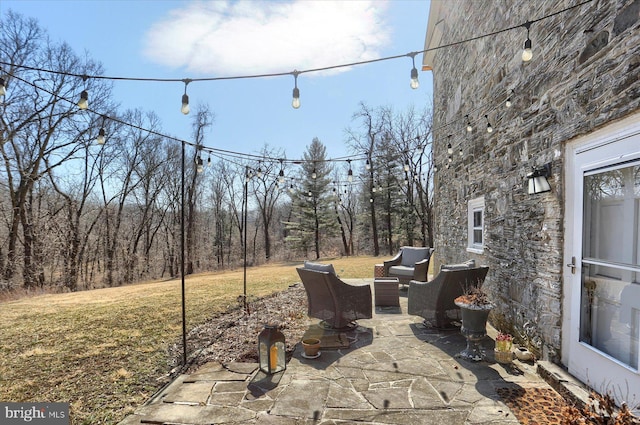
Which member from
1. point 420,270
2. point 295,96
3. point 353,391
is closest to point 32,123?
point 295,96

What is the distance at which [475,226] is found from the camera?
5.63 meters

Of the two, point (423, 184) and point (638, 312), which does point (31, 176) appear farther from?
point (423, 184)

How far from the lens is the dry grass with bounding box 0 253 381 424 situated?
2.75 meters

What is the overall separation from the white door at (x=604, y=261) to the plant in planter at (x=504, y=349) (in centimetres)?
42

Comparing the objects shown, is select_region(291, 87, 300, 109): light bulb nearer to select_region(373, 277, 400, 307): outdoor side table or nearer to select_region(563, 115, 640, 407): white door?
select_region(563, 115, 640, 407): white door

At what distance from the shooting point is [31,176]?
1168 cm

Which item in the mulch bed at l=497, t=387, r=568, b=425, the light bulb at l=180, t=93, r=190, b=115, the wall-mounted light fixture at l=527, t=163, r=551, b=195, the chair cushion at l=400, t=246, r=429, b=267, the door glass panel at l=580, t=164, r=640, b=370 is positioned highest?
the light bulb at l=180, t=93, r=190, b=115

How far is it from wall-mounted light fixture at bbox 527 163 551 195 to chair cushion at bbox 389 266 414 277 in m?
3.92

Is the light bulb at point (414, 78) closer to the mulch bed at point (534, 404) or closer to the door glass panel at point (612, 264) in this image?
the door glass panel at point (612, 264)

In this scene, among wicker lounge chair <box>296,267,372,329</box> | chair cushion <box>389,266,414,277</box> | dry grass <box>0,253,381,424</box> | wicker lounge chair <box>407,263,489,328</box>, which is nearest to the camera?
dry grass <box>0,253,381,424</box>

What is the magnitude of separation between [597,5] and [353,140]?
1752 cm

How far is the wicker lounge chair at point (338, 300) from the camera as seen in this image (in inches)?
166

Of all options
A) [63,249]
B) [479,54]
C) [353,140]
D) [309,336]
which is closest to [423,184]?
[353,140]

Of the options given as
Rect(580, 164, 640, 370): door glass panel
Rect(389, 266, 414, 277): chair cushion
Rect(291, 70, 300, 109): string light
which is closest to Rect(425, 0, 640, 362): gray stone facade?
Rect(580, 164, 640, 370): door glass panel
